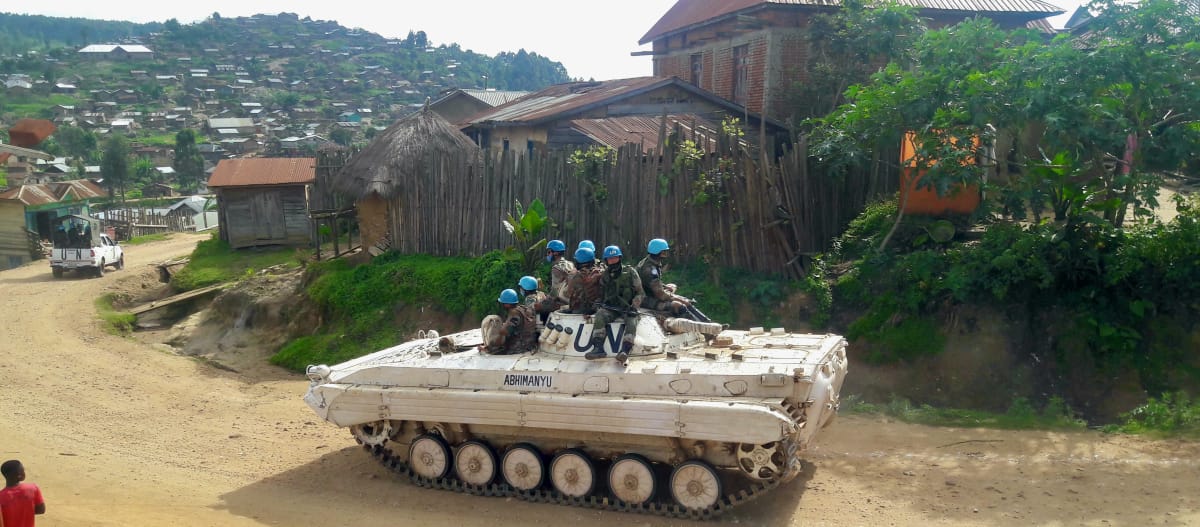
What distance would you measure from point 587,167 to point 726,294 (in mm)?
3227

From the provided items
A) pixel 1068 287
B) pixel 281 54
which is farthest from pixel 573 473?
pixel 281 54

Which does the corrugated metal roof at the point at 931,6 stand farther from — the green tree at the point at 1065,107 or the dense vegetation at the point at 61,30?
the dense vegetation at the point at 61,30

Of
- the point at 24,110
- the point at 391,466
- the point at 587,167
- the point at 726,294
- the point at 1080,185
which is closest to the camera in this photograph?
the point at 391,466

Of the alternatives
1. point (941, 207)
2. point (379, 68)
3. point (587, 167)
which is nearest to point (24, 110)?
point (379, 68)

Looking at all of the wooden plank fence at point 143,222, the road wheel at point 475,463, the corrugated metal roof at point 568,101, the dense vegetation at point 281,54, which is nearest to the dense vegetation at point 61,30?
the dense vegetation at point 281,54

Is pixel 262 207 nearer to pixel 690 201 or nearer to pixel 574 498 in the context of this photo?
pixel 690 201

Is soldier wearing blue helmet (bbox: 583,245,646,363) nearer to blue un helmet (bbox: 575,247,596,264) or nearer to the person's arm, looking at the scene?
the person's arm

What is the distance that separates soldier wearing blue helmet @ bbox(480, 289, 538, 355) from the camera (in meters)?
9.30

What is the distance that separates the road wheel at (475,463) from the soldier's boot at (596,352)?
1.42 m

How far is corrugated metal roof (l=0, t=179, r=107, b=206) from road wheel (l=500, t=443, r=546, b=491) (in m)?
23.9

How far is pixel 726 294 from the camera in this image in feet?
43.8

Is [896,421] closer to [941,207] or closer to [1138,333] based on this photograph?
[1138,333]

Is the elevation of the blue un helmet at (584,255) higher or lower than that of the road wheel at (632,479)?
higher

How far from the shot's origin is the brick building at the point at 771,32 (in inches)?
795
